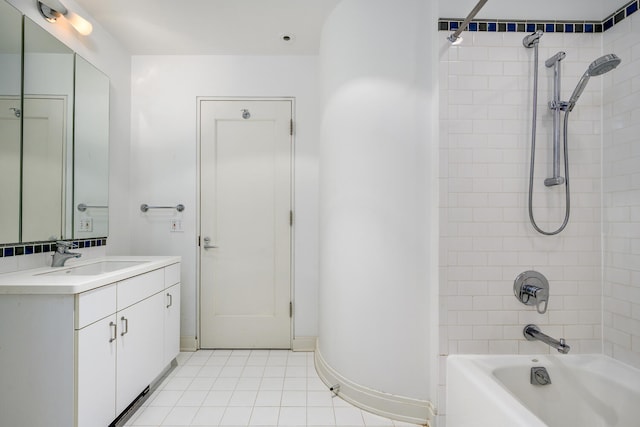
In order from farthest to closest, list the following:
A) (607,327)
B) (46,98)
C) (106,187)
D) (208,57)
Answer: (208,57) < (106,187) < (46,98) < (607,327)

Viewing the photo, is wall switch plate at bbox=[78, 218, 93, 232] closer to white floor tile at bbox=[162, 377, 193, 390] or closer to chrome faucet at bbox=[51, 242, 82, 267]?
chrome faucet at bbox=[51, 242, 82, 267]

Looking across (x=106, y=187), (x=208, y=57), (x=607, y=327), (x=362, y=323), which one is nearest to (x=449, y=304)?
(x=362, y=323)

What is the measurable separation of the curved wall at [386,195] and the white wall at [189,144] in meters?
0.74

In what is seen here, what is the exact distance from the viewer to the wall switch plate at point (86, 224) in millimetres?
2076

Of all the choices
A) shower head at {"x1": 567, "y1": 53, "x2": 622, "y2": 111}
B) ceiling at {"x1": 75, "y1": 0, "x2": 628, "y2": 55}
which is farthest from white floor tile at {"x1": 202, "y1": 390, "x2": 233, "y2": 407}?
ceiling at {"x1": 75, "y1": 0, "x2": 628, "y2": 55}

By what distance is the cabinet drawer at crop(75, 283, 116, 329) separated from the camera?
1372 mm

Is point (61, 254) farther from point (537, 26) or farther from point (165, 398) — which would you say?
point (537, 26)

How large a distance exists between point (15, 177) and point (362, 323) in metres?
2.10

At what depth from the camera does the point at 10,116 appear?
1585 mm

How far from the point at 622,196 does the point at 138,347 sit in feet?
8.98

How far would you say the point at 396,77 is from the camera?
181 centimetres

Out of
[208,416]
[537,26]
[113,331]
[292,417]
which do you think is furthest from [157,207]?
[537,26]

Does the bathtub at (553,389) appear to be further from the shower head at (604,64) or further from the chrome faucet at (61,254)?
the chrome faucet at (61,254)

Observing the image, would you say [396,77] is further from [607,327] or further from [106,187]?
[106,187]
